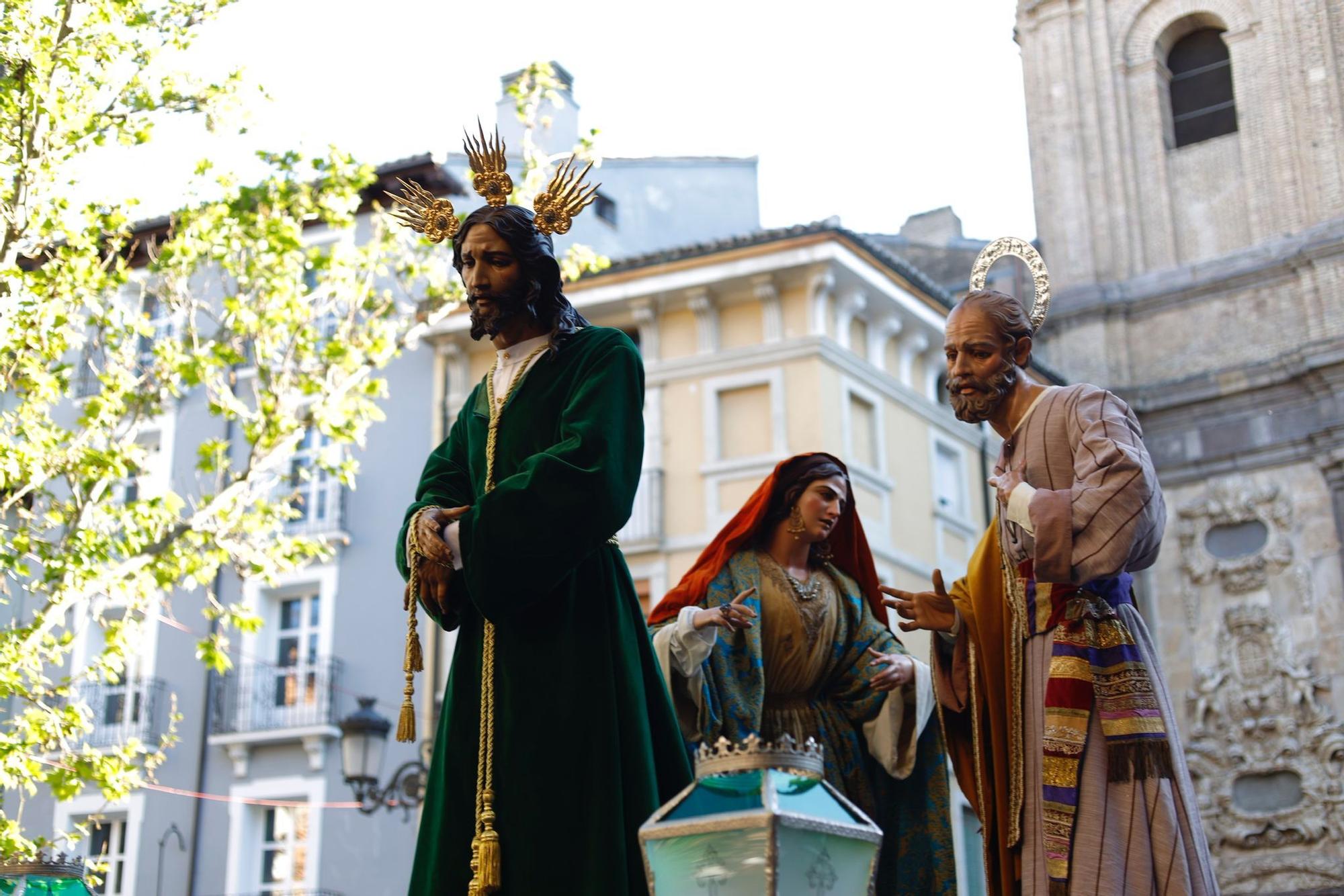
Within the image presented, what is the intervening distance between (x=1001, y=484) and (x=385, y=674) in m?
18.4

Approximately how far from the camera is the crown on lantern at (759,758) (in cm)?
316

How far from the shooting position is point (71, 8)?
1041 centimetres

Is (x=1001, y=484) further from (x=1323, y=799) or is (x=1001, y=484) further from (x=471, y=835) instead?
(x=1323, y=799)

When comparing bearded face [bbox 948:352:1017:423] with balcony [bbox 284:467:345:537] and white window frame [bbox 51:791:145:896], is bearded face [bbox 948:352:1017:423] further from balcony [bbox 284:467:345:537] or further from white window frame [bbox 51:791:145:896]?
white window frame [bbox 51:791:145:896]

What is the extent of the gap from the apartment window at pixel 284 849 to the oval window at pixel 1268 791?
11.0m

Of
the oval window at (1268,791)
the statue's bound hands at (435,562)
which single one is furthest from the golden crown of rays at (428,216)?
the oval window at (1268,791)

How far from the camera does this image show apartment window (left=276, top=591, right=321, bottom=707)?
22.1m

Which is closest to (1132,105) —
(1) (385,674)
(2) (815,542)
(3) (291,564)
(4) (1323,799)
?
(4) (1323,799)

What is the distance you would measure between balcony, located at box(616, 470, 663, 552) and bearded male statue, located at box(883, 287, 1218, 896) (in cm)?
1680

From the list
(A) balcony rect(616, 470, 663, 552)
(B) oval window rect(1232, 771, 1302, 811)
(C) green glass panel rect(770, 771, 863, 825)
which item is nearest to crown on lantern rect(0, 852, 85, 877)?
(C) green glass panel rect(770, 771, 863, 825)

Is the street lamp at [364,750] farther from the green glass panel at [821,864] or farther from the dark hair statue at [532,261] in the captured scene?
the green glass panel at [821,864]

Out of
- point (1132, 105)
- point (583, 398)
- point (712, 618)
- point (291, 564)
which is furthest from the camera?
point (1132, 105)

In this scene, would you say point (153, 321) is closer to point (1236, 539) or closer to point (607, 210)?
point (607, 210)

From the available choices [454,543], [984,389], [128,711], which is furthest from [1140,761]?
[128,711]
